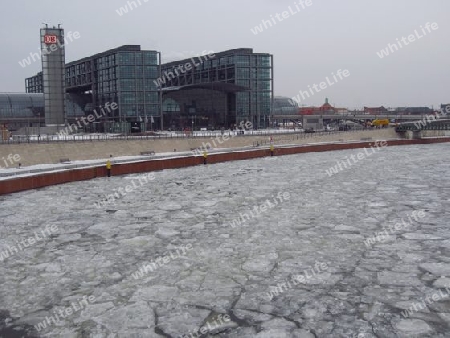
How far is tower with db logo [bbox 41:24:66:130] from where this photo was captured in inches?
2589

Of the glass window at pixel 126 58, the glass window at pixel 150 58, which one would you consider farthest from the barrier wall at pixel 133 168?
the glass window at pixel 126 58

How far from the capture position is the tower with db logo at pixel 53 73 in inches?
2589

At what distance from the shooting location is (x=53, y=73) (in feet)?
221

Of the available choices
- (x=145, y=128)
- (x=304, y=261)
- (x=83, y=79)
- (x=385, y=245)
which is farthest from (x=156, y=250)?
(x=83, y=79)

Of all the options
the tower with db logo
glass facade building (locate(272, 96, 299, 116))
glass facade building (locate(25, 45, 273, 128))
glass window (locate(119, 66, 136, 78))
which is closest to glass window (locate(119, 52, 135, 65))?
glass facade building (locate(25, 45, 273, 128))

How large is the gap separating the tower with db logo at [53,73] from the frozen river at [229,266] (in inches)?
2012

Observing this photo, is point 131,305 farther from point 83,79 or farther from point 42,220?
point 83,79

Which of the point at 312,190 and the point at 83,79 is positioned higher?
the point at 83,79

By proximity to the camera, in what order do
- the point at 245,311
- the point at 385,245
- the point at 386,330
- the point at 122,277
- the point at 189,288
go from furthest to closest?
the point at 385,245
the point at 122,277
the point at 189,288
the point at 245,311
the point at 386,330

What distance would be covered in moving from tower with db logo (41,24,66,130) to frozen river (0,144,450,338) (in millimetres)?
51103

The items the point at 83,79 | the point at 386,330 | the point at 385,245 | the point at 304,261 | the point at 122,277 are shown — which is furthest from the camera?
the point at 83,79

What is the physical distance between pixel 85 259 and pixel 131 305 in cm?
346

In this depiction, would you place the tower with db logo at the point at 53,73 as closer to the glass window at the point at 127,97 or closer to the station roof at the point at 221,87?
the glass window at the point at 127,97

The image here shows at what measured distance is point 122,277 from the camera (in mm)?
9891
